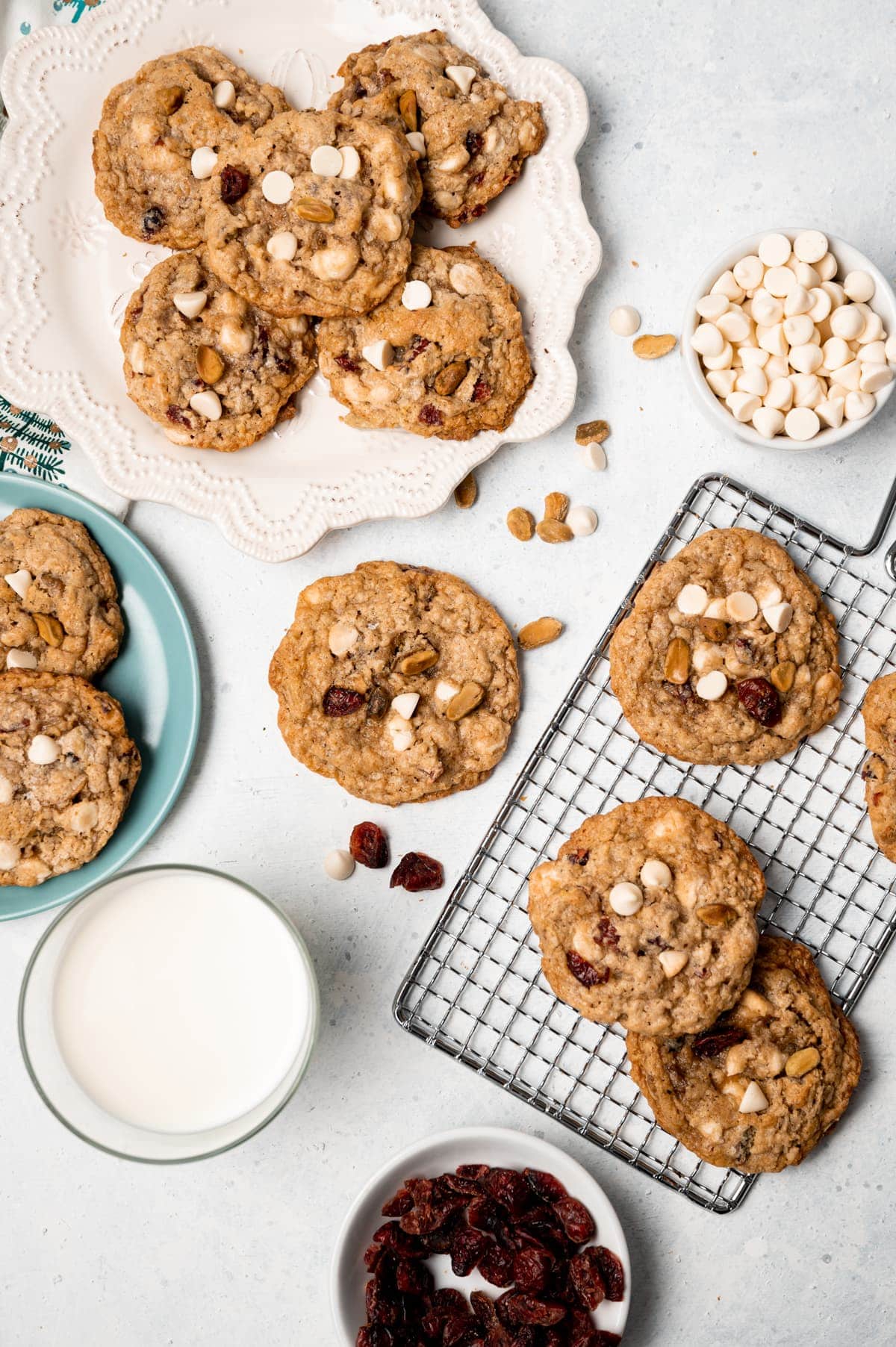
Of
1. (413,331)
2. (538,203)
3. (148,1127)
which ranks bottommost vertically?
(148,1127)

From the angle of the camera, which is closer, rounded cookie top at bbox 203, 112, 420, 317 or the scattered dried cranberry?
rounded cookie top at bbox 203, 112, 420, 317

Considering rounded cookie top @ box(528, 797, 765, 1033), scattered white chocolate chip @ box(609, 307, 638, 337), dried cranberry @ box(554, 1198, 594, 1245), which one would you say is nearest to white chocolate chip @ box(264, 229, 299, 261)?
scattered white chocolate chip @ box(609, 307, 638, 337)

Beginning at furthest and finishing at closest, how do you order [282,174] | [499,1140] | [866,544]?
[866,544] → [499,1140] → [282,174]

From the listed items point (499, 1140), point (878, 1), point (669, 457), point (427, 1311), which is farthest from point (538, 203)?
point (427, 1311)

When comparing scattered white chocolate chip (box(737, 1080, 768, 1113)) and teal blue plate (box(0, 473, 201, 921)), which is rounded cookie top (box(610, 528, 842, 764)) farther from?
teal blue plate (box(0, 473, 201, 921))

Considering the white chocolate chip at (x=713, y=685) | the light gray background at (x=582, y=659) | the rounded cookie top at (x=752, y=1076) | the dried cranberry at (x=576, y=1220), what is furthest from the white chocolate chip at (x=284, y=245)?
the dried cranberry at (x=576, y=1220)

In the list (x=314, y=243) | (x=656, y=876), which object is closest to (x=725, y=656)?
(x=656, y=876)

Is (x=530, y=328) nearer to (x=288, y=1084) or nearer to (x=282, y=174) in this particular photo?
(x=282, y=174)

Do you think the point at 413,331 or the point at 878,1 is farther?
the point at 878,1

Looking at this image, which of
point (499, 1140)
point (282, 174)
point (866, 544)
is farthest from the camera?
point (866, 544)
